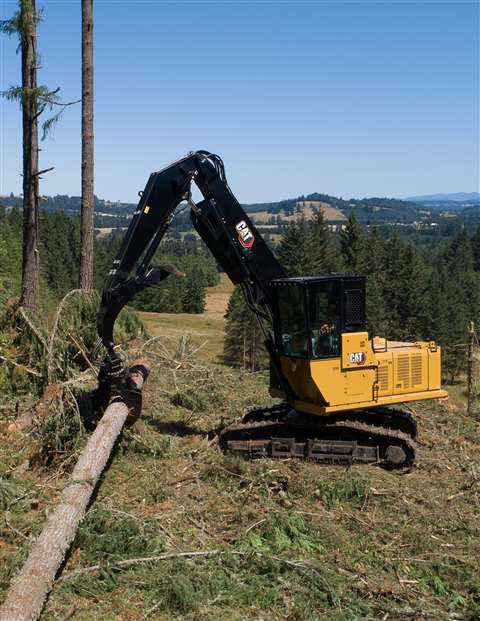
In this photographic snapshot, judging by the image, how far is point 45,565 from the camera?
626 cm

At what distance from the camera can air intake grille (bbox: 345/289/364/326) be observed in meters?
10.3

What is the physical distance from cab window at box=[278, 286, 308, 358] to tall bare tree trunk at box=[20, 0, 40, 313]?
6779 mm

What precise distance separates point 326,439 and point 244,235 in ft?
11.5

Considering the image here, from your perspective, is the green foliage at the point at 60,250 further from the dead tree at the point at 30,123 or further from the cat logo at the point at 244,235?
the cat logo at the point at 244,235

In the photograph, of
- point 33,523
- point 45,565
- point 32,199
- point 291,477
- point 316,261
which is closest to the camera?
point 45,565

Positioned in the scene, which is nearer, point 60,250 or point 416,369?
point 416,369

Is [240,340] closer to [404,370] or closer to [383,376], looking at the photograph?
[404,370]

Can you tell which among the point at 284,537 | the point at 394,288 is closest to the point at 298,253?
the point at 394,288

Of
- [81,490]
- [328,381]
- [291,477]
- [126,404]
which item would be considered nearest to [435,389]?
[328,381]

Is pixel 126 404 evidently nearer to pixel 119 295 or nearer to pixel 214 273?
pixel 119 295

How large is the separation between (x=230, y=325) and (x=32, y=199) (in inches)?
1266

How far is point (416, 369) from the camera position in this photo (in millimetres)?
11055

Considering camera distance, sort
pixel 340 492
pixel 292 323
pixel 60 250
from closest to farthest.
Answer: pixel 340 492, pixel 292 323, pixel 60 250

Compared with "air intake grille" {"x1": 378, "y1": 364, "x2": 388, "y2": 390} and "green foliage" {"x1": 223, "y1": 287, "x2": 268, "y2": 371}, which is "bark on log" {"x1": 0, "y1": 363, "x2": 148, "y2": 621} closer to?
"air intake grille" {"x1": 378, "y1": 364, "x2": 388, "y2": 390}
